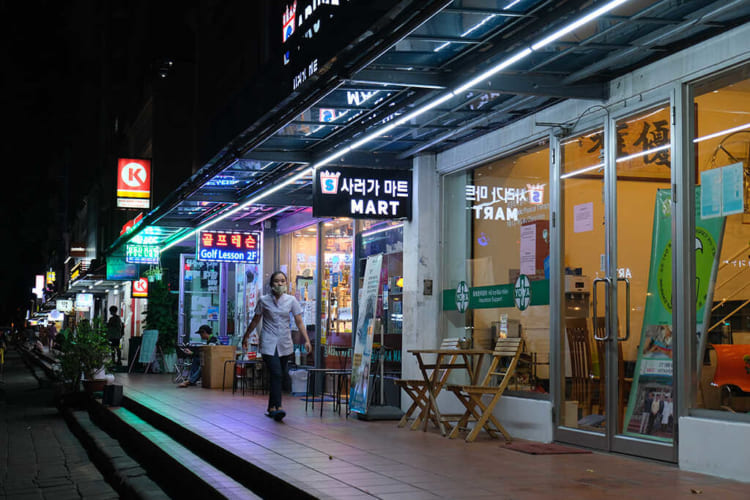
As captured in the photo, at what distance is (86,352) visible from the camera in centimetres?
Result: 1555

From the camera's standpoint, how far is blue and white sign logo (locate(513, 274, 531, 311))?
367 inches

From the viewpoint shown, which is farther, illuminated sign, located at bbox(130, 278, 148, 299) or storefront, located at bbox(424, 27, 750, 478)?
illuminated sign, located at bbox(130, 278, 148, 299)

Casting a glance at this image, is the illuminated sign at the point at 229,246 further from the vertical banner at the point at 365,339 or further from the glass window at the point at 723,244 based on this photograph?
the glass window at the point at 723,244

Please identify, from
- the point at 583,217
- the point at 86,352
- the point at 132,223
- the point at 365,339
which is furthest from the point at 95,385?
the point at 583,217

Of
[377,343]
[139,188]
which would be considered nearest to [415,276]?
[377,343]

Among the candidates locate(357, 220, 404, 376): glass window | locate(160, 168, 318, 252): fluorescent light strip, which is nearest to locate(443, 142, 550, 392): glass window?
locate(357, 220, 404, 376): glass window

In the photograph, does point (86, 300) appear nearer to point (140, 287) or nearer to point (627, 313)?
point (140, 287)

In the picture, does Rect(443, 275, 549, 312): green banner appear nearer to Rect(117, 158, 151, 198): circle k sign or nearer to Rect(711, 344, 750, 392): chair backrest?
Rect(711, 344, 750, 392): chair backrest

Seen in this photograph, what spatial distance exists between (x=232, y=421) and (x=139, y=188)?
1361 cm

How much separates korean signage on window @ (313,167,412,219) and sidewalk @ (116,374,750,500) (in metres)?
2.39

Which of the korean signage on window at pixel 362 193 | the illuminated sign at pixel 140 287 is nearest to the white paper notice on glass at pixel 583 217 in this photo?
the korean signage on window at pixel 362 193

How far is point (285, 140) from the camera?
1052 centimetres

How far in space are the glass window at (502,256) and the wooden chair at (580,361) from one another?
414mm

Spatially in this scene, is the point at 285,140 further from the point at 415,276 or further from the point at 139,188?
the point at 139,188
